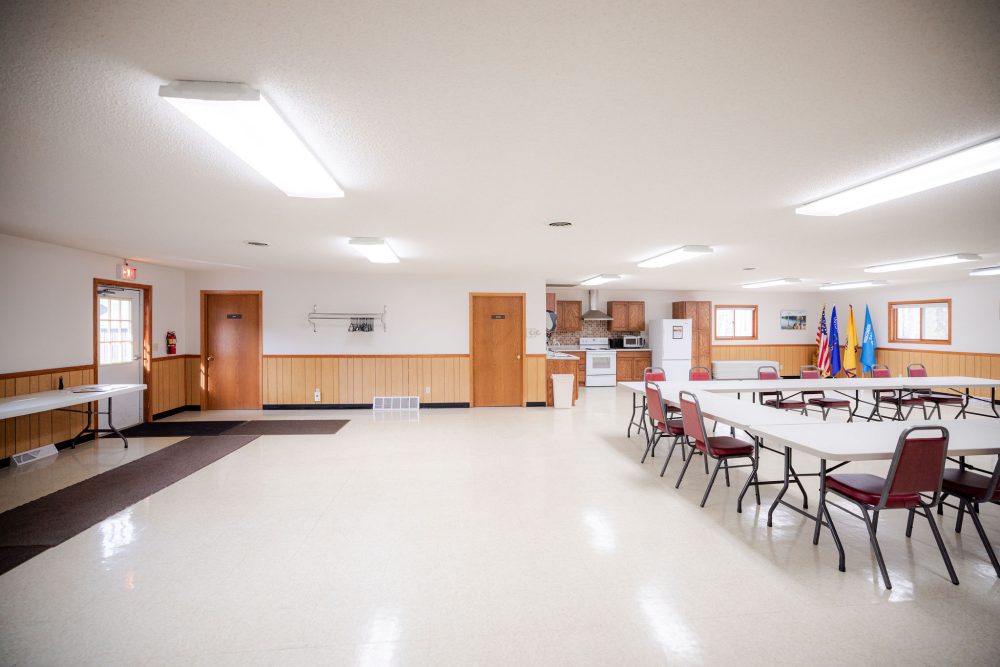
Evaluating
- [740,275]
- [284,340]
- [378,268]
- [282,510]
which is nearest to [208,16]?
[282,510]

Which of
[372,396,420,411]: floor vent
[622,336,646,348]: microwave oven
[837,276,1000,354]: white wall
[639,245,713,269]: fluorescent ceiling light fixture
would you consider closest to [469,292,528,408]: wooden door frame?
[372,396,420,411]: floor vent

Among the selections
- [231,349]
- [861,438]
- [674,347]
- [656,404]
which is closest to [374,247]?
[656,404]

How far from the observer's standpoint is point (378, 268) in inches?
287

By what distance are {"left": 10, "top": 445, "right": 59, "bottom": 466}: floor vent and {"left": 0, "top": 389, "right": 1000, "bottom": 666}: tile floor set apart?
0.85 m

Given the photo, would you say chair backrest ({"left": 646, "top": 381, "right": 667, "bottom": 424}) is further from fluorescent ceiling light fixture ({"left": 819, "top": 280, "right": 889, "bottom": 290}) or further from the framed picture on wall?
the framed picture on wall

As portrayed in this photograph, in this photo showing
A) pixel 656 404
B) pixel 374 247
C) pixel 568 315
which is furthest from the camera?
pixel 568 315

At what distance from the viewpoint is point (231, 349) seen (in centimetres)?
805

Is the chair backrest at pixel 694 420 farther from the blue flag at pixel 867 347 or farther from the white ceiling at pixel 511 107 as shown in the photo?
the blue flag at pixel 867 347

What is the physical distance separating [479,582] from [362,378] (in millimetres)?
6080

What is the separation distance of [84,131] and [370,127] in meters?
1.36

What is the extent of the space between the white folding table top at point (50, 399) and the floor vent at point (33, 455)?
64 cm

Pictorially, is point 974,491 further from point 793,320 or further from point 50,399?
point 793,320

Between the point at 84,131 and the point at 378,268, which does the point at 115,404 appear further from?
the point at 84,131

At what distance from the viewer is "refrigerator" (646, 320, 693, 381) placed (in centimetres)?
1085
